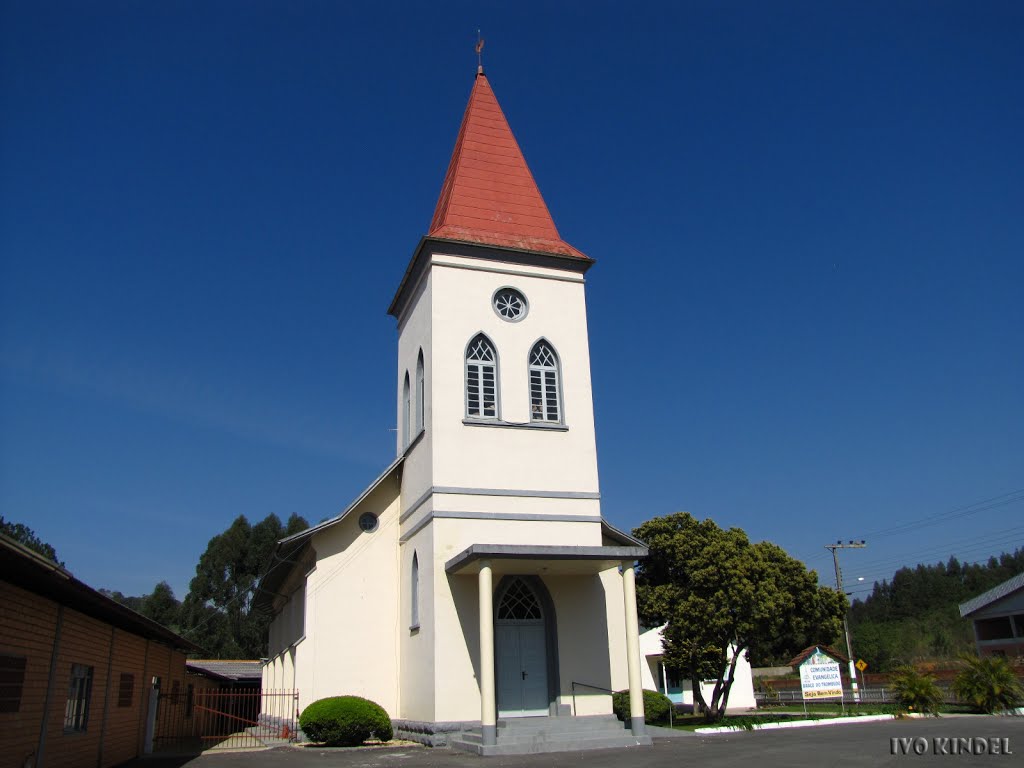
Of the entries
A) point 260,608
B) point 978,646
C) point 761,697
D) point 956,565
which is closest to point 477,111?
point 260,608

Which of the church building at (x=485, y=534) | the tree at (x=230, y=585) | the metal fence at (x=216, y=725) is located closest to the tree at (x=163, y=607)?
the tree at (x=230, y=585)

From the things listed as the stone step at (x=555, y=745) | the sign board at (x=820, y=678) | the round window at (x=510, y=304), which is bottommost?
the stone step at (x=555, y=745)

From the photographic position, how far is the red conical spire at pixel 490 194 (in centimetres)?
2197

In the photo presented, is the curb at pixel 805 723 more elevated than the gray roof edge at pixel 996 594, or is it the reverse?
the gray roof edge at pixel 996 594

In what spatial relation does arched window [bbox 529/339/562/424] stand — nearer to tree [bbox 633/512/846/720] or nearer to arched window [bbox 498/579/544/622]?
arched window [bbox 498/579/544/622]

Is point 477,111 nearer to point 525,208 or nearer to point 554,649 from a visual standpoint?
point 525,208

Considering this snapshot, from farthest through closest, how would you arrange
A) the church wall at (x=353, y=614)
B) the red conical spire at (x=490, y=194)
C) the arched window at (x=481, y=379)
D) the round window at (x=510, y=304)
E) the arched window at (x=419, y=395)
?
the red conical spire at (x=490, y=194), the round window at (x=510, y=304), the arched window at (x=419, y=395), the arched window at (x=481, y=379), the church wall at (x=353, y=614)

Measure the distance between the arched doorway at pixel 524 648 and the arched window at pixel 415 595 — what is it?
1939 millimetres

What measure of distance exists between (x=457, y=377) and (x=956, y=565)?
137253 millimetres

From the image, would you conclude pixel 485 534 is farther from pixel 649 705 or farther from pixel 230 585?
pixel 230 585

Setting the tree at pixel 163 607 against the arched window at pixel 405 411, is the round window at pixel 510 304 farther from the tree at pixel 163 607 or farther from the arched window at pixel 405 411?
the tree at pixel 163 607

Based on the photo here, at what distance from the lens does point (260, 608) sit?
34000mm

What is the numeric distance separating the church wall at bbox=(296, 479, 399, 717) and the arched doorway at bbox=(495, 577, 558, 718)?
3.21 metres

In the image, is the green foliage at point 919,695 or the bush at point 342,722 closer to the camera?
the bush at point 342,722
